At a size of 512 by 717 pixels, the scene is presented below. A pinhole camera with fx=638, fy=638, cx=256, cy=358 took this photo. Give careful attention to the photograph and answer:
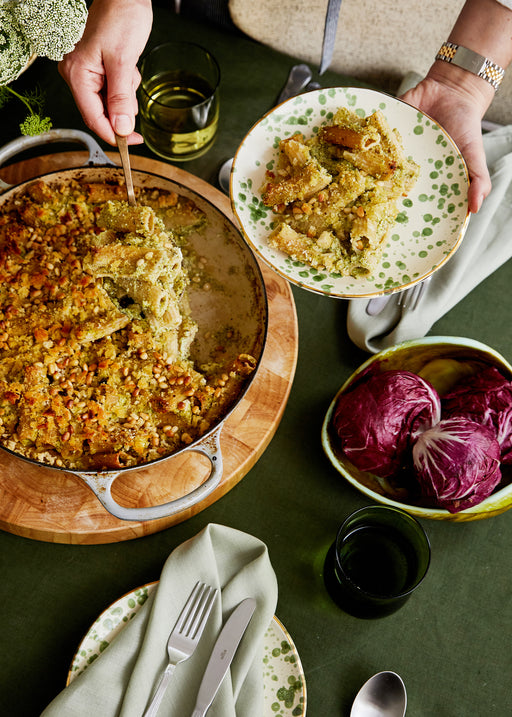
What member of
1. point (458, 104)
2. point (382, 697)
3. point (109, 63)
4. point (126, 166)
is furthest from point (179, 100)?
point (382, 697)

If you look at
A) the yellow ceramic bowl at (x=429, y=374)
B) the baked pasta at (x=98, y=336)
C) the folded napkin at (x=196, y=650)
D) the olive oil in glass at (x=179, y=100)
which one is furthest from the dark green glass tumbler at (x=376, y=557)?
the olive oil in glass at (x=179, y=100)

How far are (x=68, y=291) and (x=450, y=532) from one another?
1.28m

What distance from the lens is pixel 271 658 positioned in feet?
5.01

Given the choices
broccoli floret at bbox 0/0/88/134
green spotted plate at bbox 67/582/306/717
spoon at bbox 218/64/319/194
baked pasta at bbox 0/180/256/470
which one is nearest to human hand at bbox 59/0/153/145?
baked pasta at bbox 0/180/256/470

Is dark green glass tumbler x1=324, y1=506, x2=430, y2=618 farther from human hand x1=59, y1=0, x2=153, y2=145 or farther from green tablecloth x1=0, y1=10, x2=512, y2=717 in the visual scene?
human hand x1=59, y1=0, x2=153, y2=145

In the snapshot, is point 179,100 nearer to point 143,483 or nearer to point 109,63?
point 109,63

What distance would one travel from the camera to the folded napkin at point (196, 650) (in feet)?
4.78

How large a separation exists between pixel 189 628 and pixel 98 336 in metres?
0.81

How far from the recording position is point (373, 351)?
6.35 feet

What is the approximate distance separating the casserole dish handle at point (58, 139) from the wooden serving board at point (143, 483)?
0.78 metres

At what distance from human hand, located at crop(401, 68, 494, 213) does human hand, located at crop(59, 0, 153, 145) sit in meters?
0.87

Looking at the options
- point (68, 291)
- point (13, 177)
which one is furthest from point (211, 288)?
point (13, 177)

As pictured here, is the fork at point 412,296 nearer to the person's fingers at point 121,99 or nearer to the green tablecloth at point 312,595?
the green tablecloth at point 312,595

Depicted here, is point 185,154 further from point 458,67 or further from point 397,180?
point 458,67
